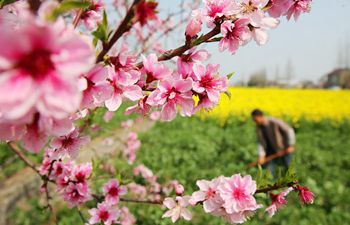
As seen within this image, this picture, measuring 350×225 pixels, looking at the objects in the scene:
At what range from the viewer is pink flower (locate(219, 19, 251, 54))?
1379 mm

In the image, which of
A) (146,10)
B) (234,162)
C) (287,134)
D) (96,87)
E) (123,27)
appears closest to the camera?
(146,10)

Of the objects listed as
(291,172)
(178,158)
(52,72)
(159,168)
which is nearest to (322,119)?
(178,158)

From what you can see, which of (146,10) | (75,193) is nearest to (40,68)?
(146,10)

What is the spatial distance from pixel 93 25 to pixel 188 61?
2.30 feet

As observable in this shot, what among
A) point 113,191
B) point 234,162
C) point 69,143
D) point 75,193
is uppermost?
point 69,143

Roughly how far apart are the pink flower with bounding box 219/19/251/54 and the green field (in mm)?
2709

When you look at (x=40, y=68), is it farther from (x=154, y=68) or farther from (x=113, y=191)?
(x=113, y=191)

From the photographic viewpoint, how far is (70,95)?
651mm

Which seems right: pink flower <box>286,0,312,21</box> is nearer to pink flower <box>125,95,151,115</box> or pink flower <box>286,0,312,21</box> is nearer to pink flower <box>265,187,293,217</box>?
pink flower <box>125,95,151,115</box>

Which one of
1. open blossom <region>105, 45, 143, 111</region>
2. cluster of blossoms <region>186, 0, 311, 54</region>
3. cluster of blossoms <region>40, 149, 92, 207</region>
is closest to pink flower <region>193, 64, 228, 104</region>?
cluster of blossoms <region>186, 0, 311, 54</region>

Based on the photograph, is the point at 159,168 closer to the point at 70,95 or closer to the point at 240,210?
the point at 240,210

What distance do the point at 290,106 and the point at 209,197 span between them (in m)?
16.5

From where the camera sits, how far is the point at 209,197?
1863 mm

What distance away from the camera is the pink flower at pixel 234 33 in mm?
1379
